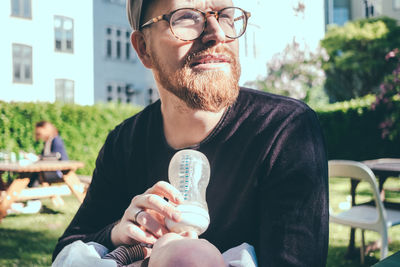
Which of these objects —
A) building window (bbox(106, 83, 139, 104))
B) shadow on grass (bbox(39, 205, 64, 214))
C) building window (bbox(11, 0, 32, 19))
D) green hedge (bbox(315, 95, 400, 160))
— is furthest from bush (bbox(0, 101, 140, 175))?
building window (bbox(106, 83, 139, 104))

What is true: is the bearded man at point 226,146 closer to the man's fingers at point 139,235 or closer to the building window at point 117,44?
the man's fingers at point 139,235

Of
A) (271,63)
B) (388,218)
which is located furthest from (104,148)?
(271,63)

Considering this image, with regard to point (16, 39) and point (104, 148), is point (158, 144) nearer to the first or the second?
point (104, 148)

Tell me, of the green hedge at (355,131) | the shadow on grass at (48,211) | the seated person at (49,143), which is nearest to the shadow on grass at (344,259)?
the shadow on grass at (48,211)

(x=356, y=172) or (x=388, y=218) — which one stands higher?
(x=356, y=172)

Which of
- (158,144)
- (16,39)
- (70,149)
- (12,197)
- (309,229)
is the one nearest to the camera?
(309,229)

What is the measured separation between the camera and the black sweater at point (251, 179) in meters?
1.09

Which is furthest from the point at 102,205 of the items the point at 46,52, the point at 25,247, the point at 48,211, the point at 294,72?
the point at 46,52

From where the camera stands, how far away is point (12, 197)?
6195 millimetres

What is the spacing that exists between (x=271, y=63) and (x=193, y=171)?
51.6ft

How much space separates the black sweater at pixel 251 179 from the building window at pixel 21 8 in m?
21.1

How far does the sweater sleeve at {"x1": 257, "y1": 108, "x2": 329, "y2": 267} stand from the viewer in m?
1.07

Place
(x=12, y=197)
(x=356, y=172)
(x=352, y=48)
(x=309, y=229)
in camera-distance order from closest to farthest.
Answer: (x=309, y=229) → (x=356, y=172) → (x=12, y=197) → (x=352, y=48)

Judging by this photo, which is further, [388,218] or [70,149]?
[70,149]
